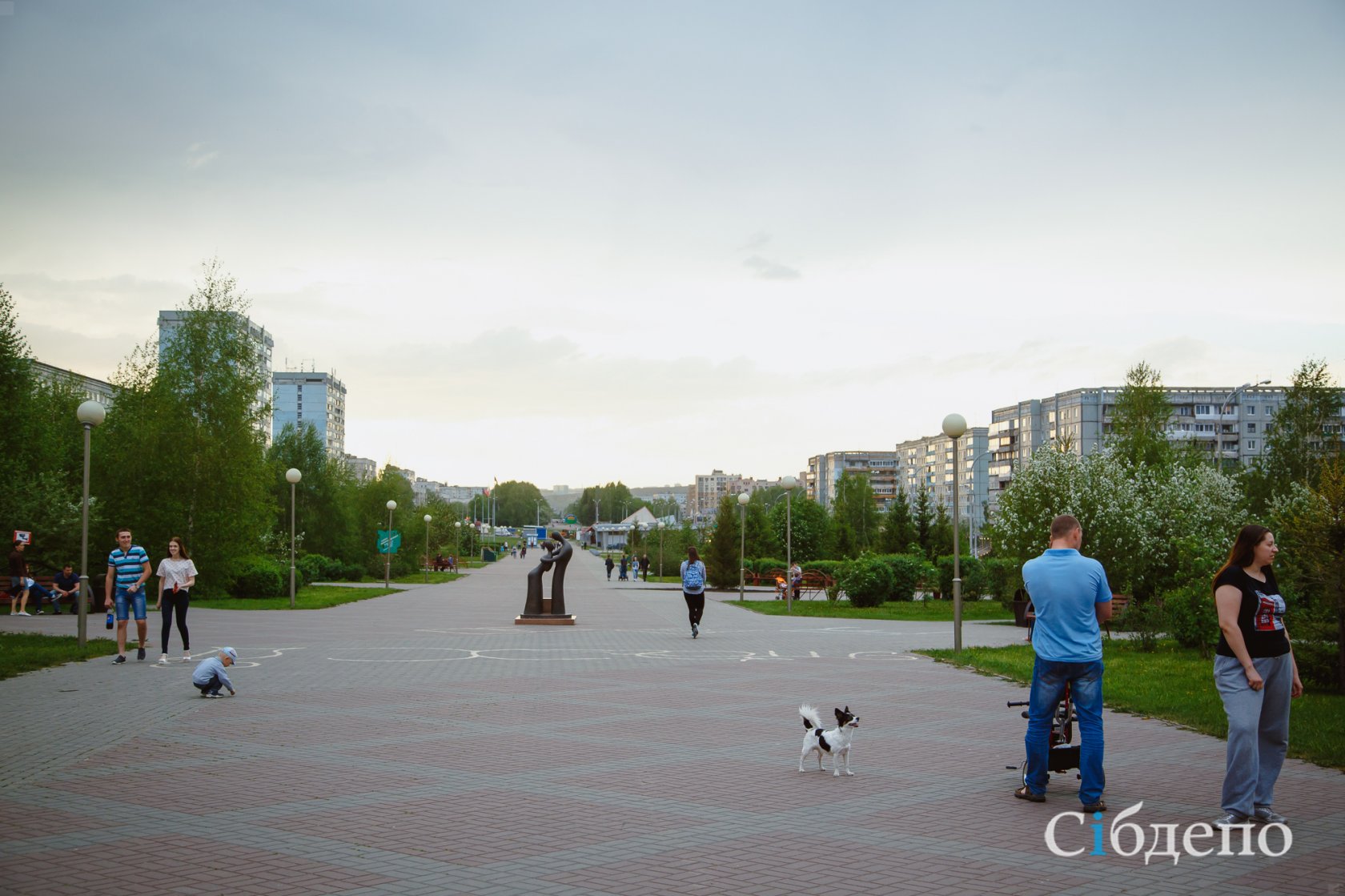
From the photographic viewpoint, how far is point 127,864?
561 cm

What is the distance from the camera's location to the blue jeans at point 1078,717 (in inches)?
268

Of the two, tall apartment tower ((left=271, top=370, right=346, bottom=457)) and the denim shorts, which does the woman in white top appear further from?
tall apartment tower ((left=271, top=370, right=346, bottom=457))

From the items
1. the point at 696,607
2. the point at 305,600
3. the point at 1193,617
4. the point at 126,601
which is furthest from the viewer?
the point at 305,600

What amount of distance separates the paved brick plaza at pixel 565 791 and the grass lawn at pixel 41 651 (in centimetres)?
58

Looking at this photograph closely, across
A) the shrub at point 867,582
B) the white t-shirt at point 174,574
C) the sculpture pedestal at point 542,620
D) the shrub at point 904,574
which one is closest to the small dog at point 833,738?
the white t-shirt at point 174,574

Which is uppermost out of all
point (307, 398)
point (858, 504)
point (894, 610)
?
point (307, 398)

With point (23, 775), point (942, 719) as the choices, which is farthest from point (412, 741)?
point (942, 719)

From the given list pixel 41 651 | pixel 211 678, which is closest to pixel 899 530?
pixel 41 651

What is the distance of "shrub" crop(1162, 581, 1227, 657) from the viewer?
652 inches

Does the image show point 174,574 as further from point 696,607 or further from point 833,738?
point 833,738

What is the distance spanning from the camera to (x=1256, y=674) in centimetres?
633

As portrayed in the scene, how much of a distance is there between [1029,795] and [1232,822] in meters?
1.24

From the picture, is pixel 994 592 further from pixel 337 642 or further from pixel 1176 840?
pixel 1176 840

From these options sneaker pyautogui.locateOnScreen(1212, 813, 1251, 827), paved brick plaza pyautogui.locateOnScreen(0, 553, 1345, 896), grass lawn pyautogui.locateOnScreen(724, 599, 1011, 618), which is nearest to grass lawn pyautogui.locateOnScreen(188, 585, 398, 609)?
grass lawn pyautogui.locateOnScreen(724, 599, 1011, 618)
